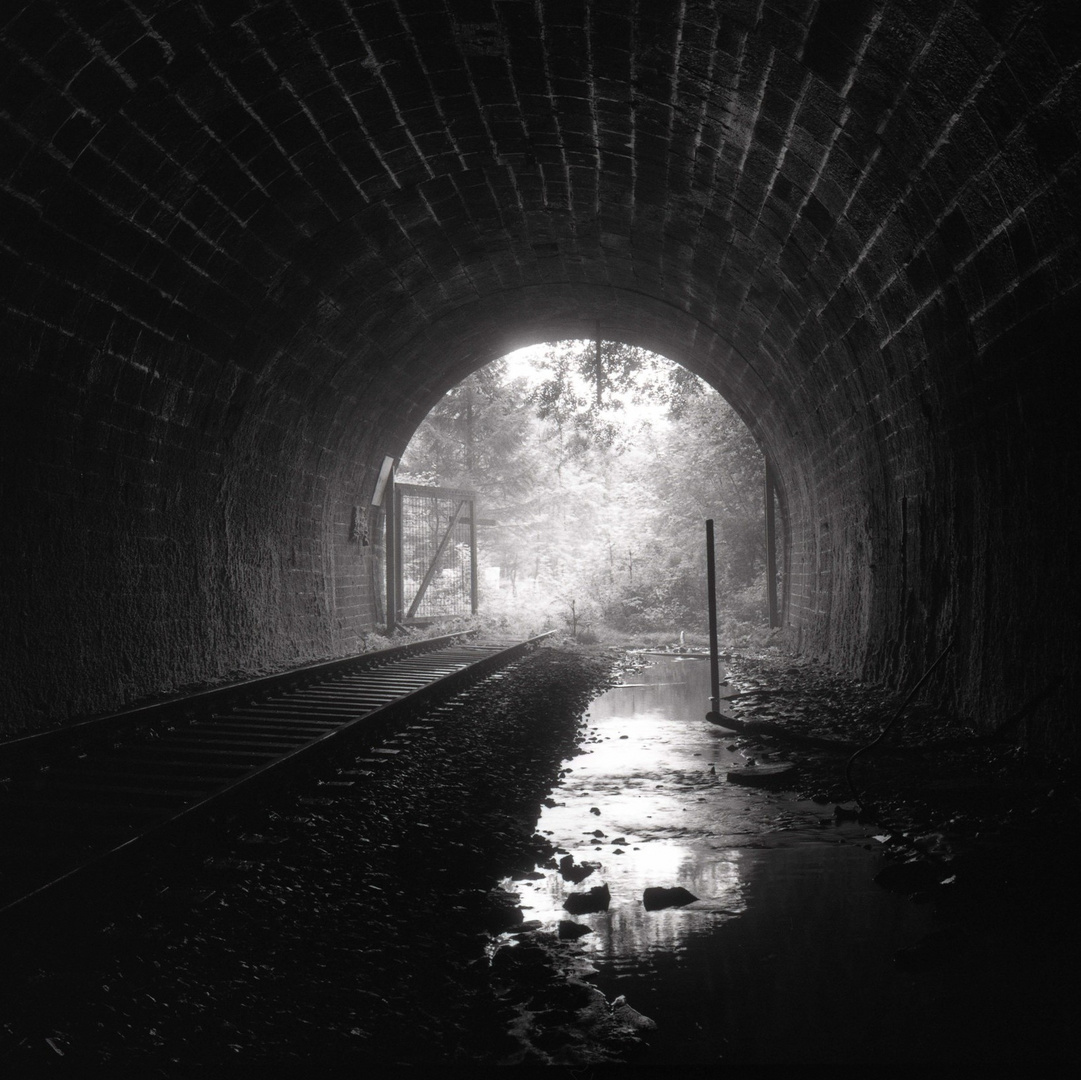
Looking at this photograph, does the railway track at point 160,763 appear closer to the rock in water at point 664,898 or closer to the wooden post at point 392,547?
the rock in water at point 664,898

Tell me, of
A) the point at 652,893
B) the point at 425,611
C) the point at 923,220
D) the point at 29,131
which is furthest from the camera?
the point at 425,611

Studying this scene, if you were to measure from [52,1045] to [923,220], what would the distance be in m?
5.72

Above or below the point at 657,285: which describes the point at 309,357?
below

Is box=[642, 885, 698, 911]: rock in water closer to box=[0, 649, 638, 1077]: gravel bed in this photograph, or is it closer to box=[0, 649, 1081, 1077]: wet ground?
box=[0, 649, 1081, 1077]: wet ground

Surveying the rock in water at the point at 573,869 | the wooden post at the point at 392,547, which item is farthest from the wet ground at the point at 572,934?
the wooden post at the point at 392,547

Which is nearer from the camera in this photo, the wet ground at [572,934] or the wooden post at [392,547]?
the wet ground at [572,934]

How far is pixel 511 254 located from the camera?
428 inches

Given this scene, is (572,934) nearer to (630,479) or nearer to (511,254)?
(511,254)

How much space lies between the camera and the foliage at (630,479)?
21.2 meters

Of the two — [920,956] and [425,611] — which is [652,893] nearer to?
[920,956]

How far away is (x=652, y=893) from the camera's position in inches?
142

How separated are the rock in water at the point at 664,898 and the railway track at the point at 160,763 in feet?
6.03

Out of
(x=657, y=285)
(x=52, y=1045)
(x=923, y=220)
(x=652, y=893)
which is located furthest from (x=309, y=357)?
(x=52, y=1045)

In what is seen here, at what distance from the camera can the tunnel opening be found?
798 inches
